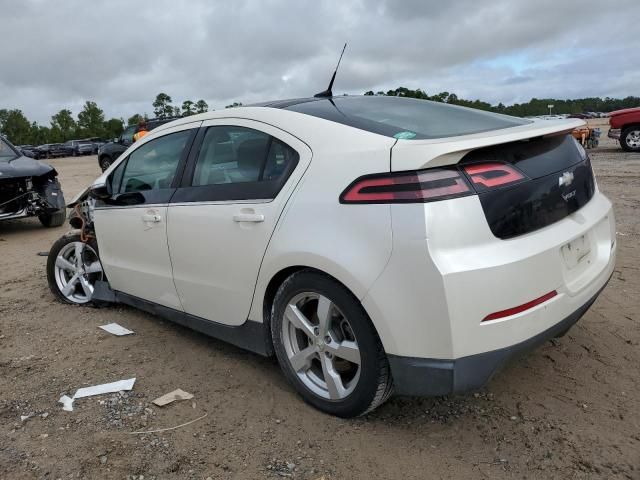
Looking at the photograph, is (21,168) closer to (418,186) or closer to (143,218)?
(143,218)

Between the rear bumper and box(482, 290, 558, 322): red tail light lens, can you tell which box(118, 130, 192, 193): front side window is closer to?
the rear bumper

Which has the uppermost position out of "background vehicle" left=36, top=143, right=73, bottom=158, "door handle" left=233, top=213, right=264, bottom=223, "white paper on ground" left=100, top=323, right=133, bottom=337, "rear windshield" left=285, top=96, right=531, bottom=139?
"background vehicle" left=36, top=143, right=73, bottom=158

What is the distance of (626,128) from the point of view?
589 inches

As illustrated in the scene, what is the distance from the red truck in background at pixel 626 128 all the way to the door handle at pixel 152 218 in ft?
47.3

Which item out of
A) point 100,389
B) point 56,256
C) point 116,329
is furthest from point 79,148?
point 100,389

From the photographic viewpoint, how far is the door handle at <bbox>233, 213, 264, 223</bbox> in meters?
2.78

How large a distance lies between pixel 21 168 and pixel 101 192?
501 centimetres

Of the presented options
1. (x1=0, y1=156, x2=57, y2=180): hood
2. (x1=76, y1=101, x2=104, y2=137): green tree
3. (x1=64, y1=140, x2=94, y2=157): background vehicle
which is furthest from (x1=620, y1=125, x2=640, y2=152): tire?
(x1=76, y1=101, x2=104, y2=137): green tree

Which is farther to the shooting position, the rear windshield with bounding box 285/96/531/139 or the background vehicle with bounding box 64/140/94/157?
the background vehicle with bounding box 64/140/94/157

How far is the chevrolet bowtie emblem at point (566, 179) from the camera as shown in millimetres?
2521

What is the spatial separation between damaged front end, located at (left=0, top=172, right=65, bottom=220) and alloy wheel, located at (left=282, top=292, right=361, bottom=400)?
6.80 metres

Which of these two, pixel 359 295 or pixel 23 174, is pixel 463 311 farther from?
pixel 23 174

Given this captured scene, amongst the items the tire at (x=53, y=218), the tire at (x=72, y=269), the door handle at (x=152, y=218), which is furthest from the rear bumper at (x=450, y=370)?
the tire at (x=53, y=218)

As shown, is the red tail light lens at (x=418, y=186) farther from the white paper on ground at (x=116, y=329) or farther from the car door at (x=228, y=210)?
the white paper on ground at (x=116, y=329)
